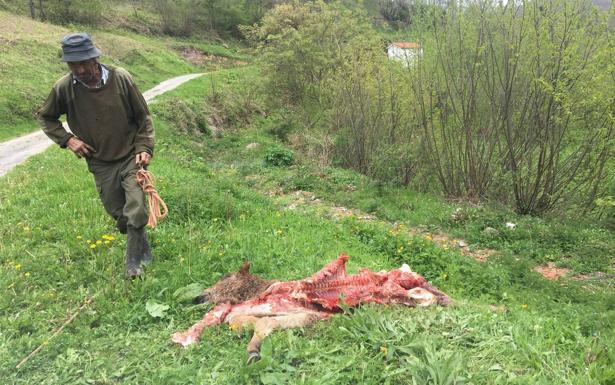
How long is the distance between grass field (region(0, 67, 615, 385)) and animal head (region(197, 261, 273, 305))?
18 cm

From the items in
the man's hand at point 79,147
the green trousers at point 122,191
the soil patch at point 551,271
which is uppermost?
the man's hand at point 79,147

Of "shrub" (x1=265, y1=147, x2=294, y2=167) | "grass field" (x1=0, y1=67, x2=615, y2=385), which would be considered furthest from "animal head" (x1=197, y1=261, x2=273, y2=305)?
"shrub" (x1=265, y1=147, x2=294, y2=167)

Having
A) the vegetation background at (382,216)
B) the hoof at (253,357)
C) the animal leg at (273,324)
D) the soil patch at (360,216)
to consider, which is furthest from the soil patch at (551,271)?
the hoof at (253,357)

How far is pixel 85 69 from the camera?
4.06 m

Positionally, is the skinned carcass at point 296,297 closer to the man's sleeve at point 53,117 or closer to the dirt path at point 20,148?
the man's sleeve at point 53,117

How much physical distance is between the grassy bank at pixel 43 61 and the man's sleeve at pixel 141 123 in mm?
12524

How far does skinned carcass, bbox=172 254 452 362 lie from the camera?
11.7 ft

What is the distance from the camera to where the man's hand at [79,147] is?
14.4ft

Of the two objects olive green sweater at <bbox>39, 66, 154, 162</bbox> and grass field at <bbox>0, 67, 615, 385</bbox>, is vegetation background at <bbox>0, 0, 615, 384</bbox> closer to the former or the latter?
grass field at <bbox>0, 67, 615, 385</bbox>

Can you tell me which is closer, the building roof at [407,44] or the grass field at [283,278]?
the grass field at [283,278]

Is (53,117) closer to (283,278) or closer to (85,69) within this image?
(85,69)

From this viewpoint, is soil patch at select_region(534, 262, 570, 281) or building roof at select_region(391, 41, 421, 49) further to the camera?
building roof at select_region(391, 41, 421, 49)

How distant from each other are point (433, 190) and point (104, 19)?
135ft

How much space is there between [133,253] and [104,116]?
4.46ft
